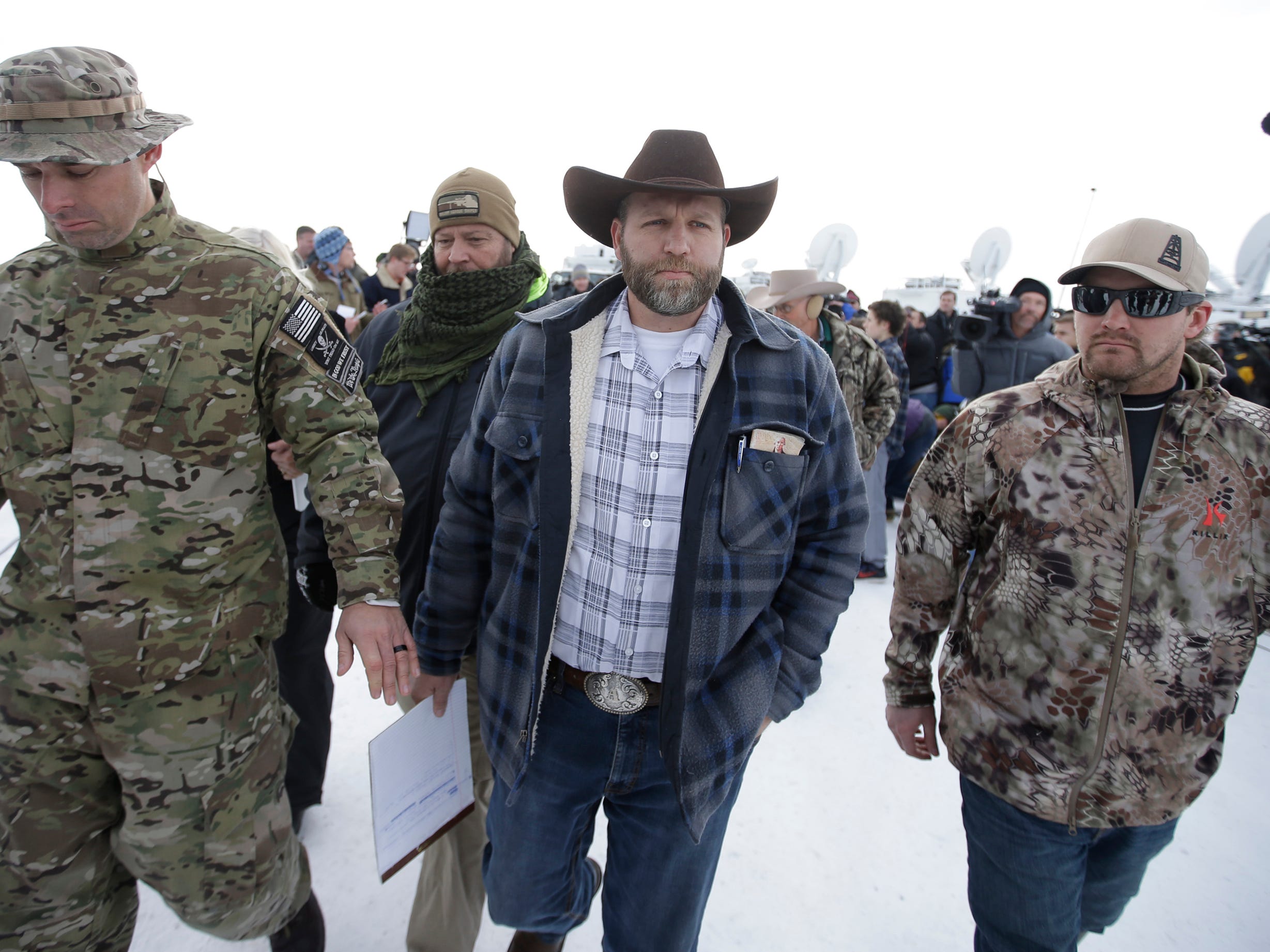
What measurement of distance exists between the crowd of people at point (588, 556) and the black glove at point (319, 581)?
0.12 metres

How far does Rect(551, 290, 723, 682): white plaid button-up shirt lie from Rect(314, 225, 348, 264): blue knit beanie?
5409mm

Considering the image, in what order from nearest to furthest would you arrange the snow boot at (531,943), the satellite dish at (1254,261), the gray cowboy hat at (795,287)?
the snow boot at (531,943)
the gray cowboy hat at (795,287)
the satellite dish at (1254,261)

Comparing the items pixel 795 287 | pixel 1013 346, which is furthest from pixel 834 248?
pixel 795 287

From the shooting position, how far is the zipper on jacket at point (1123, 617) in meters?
1.42

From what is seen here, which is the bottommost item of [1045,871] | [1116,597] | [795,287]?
[1045,871]

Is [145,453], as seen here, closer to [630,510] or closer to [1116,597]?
[630,510]

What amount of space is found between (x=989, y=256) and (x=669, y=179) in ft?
35.8

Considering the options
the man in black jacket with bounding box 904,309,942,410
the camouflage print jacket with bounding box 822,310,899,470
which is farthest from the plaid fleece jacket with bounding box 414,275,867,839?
the man in black jacket with bounding box 904,309,942,410

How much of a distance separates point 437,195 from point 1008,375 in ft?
13.2

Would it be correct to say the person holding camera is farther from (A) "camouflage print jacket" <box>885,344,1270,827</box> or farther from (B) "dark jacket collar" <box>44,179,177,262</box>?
(B) "dark jacket collar" <box>44,179,177,262</box>

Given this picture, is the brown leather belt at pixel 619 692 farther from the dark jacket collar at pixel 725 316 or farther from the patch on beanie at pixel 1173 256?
the patch on beanie at pixel 1173 256

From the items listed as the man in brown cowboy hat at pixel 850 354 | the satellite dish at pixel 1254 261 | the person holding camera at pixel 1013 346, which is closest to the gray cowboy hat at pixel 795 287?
the man in brown cowboy hat at pixel 850 354

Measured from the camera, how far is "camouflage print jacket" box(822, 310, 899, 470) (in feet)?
12.4

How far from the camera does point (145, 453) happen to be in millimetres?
1392
